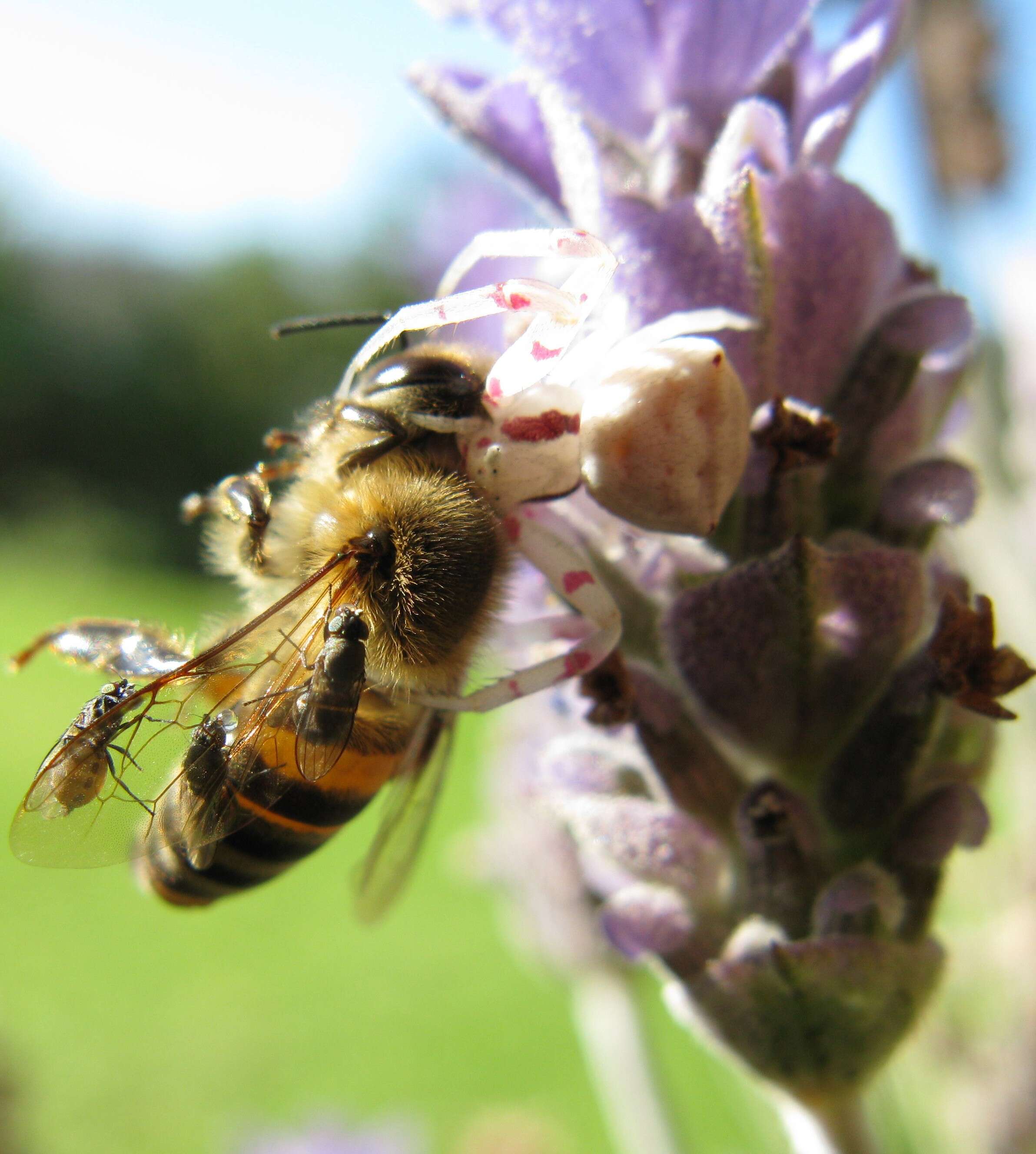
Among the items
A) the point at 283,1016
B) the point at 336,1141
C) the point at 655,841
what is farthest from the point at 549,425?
the point at 283,1016

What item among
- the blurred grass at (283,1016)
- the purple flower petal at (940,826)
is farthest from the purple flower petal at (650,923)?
the blurred grass at (283,1016)

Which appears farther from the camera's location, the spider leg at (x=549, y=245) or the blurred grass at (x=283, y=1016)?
the blurred grass at (x=283, y=1016)

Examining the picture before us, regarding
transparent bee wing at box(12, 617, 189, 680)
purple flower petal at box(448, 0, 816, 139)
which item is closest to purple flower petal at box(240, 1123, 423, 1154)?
transparent bee wing at box(12, 617, 189, 680)

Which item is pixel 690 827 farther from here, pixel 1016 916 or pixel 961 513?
pixel 1016 916

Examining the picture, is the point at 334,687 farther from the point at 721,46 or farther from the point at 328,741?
the point at 721,46

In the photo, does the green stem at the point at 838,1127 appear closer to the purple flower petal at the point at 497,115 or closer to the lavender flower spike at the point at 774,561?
the lavender flower spike at the point at 774,561

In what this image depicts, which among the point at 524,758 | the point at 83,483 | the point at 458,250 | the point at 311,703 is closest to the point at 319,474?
the point at 311,703
